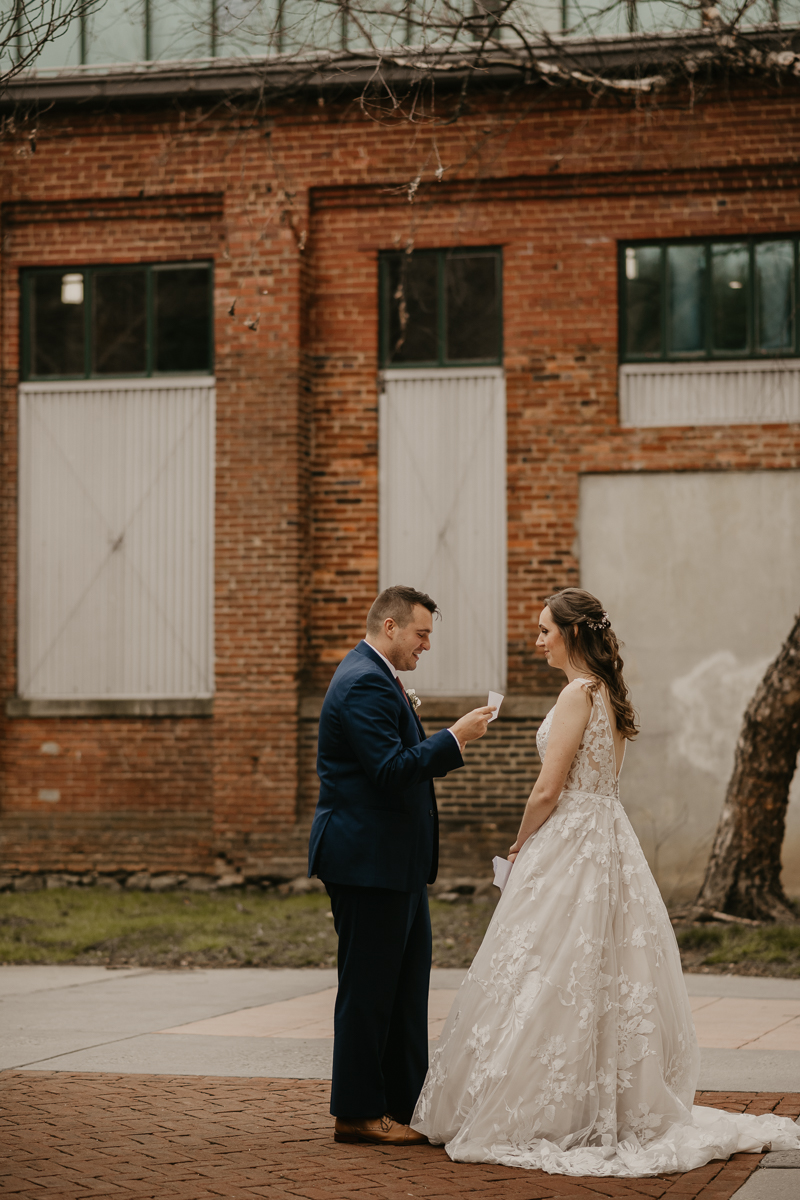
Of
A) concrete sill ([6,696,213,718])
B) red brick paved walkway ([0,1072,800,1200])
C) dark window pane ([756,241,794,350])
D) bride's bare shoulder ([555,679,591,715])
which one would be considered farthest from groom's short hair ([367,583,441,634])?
dark window pane ([756,241,794,350])

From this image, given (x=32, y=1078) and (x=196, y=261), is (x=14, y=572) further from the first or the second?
(x=32, y=1078)

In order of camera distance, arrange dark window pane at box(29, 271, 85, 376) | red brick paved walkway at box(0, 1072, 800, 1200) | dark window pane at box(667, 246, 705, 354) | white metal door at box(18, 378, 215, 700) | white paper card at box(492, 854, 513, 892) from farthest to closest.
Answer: dark window pane at box(29, 271, 85, 376) < white metal door at box(18, 378, 215, 700) < dark window pane at box(667, 246, 705, 354) < white paper card at box(492, 854, 513, 892) < red brick paved walkway at box(0, 1072, 800, 1200)

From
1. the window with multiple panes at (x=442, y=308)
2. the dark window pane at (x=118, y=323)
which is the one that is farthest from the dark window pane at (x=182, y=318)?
the window with multiple panes at (x=442, y=308)

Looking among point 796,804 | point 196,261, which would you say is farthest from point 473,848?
point 196,261

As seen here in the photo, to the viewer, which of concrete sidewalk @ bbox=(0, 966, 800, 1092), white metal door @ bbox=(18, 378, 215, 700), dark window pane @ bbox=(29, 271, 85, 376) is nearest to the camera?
concrete sidewalk @ bbox=(0, 966, 800, 1092)

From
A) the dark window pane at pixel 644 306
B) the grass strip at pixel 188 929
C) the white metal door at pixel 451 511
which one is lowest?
the grass strip at pixel 188 929

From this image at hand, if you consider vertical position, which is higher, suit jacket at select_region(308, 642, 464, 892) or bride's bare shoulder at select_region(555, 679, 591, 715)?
bride's bare shoulder at select_region(555, 679, 591, 715)

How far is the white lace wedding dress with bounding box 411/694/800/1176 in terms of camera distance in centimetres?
472

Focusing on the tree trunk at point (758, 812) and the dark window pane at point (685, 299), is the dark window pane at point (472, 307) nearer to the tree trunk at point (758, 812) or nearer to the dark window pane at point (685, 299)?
the dark window pane at point (685, 299)

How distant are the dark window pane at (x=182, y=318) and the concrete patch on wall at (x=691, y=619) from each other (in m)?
4.17

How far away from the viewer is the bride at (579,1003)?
473 cm

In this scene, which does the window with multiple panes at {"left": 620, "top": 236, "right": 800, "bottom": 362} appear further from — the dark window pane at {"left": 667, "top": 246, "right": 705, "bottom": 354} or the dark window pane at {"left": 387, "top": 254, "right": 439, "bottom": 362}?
the dark window pane at {"left": 387, "top": 254, "right": 439, "bottom": 362}

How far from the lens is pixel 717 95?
12492mm

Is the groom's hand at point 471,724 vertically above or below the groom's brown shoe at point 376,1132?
above
